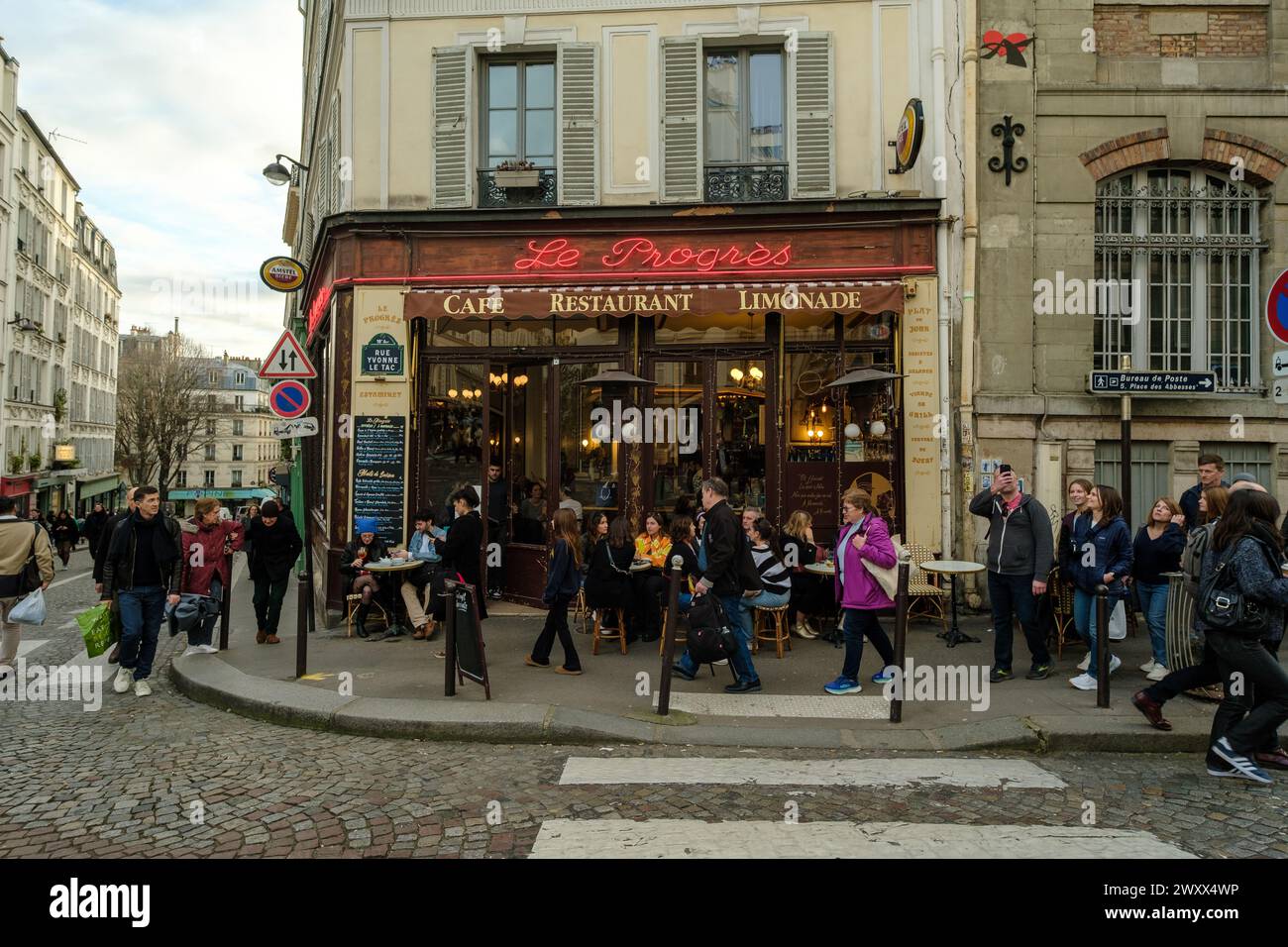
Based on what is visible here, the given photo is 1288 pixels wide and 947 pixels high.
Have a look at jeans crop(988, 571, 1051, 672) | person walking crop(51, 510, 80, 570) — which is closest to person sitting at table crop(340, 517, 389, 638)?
jeans crop(988, 571, 1051, 672)

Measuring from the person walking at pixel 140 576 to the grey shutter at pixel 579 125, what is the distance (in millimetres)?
5832

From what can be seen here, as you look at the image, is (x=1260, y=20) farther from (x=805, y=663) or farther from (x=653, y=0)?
(x=805, y=663)

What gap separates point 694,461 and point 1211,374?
609 centimetres

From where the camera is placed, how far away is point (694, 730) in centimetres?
623

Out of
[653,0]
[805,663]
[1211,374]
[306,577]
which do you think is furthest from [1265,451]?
[306,577]

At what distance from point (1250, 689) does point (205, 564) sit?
347 inches

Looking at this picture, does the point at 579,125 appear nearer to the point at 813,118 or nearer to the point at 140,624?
the point at 813,118

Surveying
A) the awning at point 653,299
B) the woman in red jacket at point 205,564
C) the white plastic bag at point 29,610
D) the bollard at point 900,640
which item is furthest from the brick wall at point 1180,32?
the white plastic bag at point 29,610

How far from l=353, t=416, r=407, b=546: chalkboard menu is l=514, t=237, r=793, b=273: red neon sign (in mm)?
2544

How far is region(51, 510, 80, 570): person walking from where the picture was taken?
909 inches

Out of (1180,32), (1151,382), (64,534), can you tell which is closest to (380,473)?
(1151,382)

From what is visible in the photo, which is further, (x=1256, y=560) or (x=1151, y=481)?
(x=1151, y=481)

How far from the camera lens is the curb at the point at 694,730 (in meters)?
5.96

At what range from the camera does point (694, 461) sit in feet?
34.9
